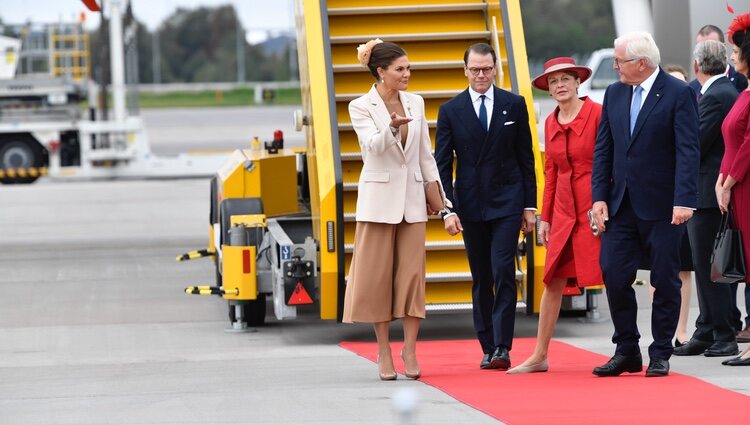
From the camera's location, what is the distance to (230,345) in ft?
32.2

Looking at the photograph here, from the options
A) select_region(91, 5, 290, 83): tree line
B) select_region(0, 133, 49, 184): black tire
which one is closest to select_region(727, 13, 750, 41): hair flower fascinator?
select_region(0, 133, 49, 184): black tire

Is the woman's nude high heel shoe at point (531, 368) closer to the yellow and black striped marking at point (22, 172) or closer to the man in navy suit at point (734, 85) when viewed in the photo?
the man in navy suit at point (734, 85)

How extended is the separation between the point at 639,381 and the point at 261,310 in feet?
12.3

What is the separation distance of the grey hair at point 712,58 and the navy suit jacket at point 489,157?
1.26 m

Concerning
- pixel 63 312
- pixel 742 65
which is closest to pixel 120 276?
pixel 63 312

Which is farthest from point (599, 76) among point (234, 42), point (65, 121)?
point (234, 42)

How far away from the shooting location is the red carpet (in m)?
6.59

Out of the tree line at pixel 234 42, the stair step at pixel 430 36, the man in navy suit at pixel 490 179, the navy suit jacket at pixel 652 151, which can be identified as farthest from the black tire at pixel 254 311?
the tree line at pixel 234 42

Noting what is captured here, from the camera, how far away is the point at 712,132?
8.77 metres

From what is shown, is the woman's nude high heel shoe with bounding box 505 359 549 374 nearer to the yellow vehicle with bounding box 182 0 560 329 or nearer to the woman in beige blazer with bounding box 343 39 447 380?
the woman in beige blazer with bounding box 343 39 447 380

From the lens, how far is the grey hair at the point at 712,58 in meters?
8.73

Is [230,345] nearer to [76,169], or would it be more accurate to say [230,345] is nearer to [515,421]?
[515,421]

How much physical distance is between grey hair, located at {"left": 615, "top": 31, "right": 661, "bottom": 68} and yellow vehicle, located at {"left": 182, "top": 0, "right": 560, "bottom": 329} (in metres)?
2.27

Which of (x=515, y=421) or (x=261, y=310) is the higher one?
(x=261, y=310)
